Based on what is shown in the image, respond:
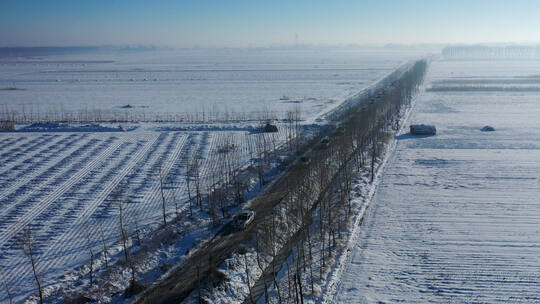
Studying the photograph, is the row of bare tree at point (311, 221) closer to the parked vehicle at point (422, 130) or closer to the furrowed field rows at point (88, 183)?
the furrowed field rows at point (88, 183)

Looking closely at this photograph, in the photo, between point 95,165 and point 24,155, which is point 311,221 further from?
point 24,155

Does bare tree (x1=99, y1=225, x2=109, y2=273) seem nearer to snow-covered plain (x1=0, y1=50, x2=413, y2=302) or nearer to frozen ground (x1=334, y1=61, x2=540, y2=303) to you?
snow-covered plain (x1=0, y1=50, x2=413, y2=302)

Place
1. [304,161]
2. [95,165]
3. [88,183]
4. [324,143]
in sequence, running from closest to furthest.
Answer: [88,183] < [304,161] < [95,165] < [324,143]

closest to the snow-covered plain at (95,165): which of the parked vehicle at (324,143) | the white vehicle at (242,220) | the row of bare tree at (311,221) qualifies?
the white vehicle at (242,220)

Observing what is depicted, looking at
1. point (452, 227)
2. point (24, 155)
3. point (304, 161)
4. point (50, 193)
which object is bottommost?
point (452, 227)

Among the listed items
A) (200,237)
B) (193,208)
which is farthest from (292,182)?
(200,237)

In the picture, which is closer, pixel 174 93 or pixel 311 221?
pixel 311 221

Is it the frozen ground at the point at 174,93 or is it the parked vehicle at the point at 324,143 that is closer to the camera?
the parked vehicle at the point at 324,143

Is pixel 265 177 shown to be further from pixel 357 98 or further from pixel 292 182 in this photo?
pixel 357 98

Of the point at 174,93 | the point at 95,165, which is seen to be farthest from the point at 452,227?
the point at 174,93
